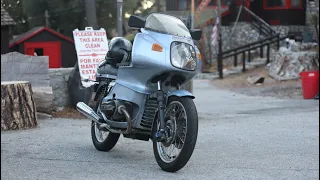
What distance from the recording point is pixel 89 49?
12.1m

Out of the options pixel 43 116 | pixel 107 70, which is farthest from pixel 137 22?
pixel 43 116

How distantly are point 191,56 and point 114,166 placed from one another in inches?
55.1

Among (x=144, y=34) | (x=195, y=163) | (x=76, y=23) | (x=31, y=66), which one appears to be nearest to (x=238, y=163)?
(x=195, y=163)

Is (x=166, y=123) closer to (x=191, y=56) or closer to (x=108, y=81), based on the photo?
(x=191, y=56)

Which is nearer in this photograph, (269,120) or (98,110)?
(98,110)

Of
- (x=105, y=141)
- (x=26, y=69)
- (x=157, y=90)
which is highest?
(x=157, y=90)

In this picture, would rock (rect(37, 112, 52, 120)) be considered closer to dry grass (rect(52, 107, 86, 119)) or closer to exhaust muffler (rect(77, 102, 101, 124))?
dry grass (rect(52, 107, 86, 119))

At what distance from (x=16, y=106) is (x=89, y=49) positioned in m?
3.30

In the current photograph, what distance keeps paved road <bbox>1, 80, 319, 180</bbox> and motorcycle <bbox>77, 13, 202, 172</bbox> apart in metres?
0.32

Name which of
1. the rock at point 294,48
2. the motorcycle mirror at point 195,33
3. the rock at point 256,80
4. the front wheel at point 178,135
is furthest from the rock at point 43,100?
the rock at point 294,48

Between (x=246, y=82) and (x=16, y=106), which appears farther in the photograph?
(x=246, y=82)

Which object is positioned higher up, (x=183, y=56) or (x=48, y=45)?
(x=183, y=56)

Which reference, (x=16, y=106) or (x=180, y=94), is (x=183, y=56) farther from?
(x=16, y=106)

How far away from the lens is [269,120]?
10773 mm
